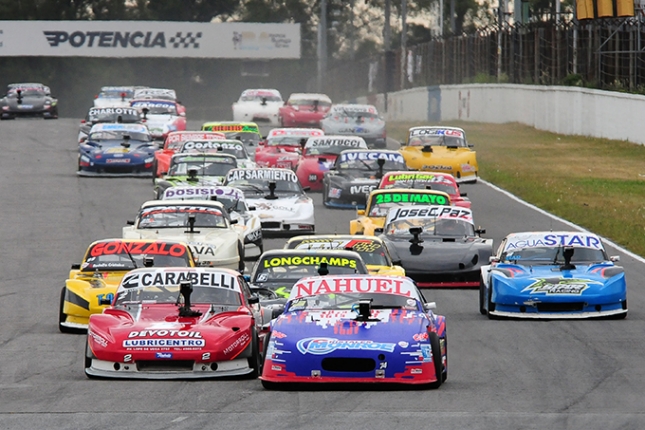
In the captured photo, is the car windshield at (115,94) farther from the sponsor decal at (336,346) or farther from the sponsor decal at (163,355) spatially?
the sponsor decal at (336,346)

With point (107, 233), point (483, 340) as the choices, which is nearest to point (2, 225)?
point (107, 233)

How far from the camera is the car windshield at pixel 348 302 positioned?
1334 cm

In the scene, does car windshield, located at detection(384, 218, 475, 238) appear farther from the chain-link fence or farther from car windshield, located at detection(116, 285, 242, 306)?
the chain-link fence

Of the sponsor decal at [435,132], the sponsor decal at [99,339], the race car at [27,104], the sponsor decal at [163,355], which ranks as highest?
the race car at [27,104]

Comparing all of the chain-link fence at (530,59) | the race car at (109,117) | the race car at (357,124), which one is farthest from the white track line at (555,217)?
the race car at (109,117)

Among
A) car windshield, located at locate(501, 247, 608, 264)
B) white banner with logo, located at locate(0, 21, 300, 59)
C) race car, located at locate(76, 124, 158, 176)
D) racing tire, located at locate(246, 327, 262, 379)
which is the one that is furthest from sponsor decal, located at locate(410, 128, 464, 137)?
white banner with logo, located at locate(0, 21, 300, 59)

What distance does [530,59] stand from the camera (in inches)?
2142

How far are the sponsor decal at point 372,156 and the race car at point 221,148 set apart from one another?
251cm

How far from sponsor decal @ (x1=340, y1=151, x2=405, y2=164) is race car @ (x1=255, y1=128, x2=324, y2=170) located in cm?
460

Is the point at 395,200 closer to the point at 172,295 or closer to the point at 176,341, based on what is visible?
the point at 172,295

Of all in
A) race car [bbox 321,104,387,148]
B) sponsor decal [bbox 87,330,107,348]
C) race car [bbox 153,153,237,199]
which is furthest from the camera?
race car [bbox 321,104,387,148]

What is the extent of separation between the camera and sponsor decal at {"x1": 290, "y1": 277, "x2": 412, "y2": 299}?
44.5 feet

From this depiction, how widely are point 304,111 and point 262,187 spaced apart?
2542 cm

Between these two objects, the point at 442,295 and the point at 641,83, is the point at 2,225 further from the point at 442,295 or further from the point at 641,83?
the point at 641,83
